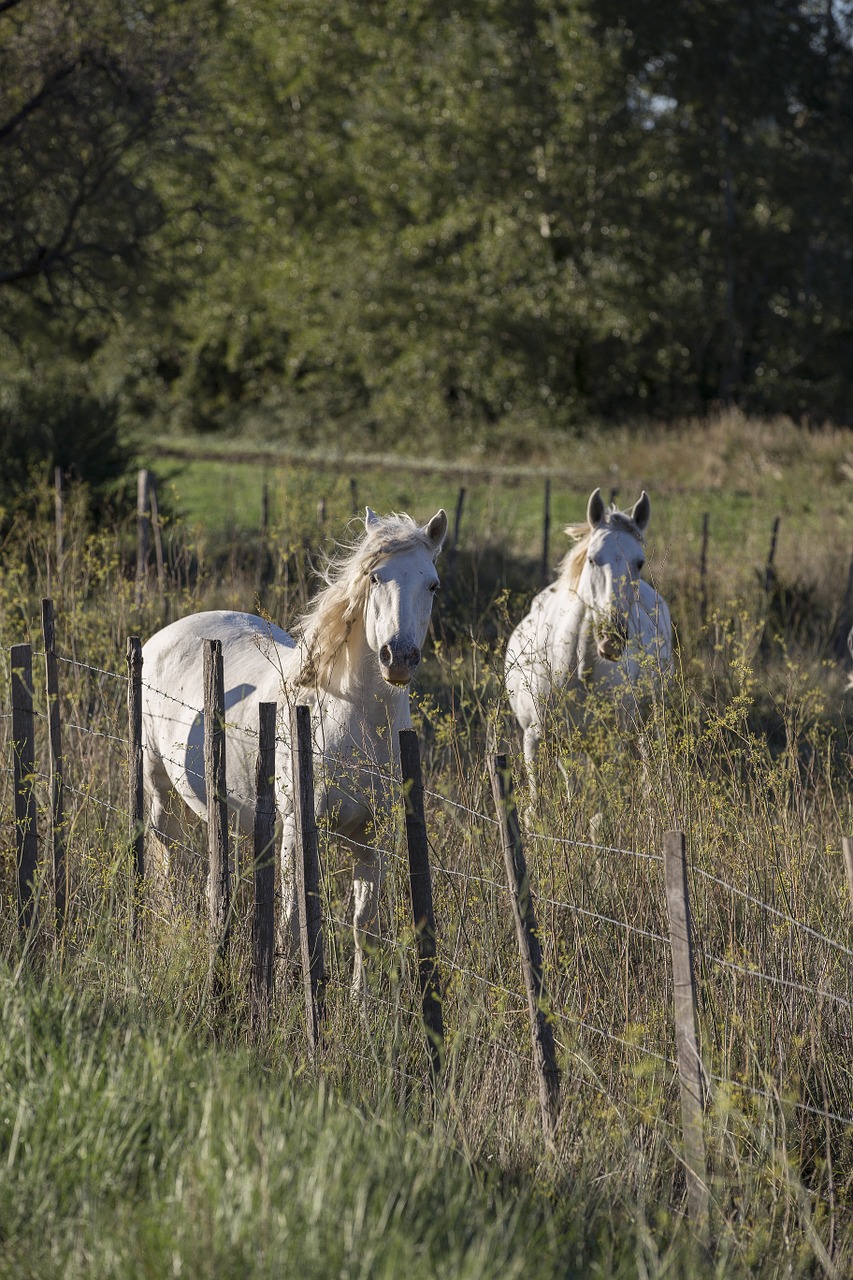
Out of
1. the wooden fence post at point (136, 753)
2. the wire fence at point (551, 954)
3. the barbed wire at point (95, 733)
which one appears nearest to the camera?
the wire fence at point (551, 954)

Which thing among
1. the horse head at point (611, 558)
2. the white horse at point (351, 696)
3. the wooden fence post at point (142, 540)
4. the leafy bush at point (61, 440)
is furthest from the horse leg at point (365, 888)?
the leafy bush at point (61, 440)

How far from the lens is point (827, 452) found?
1917 cm

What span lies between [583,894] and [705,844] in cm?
47

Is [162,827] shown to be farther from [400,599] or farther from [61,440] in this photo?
[61,440]

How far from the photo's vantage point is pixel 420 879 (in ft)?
12.0

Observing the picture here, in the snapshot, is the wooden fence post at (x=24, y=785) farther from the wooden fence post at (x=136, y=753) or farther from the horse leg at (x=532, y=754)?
the horse leg at (x=532, y=754)

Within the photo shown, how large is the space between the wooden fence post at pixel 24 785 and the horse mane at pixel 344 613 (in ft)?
3.37

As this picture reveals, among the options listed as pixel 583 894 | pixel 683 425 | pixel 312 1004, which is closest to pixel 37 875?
pixel 312 1004

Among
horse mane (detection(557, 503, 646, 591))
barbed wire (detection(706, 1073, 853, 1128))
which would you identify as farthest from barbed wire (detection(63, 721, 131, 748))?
barbed wire (detection(706, 1073, 853, 1128))

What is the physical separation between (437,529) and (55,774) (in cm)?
172

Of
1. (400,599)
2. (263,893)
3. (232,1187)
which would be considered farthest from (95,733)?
(232,1187)

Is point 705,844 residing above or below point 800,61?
below

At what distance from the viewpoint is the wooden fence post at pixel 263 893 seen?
3.95 meters

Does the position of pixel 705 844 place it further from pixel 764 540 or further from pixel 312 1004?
pixel 764 540
